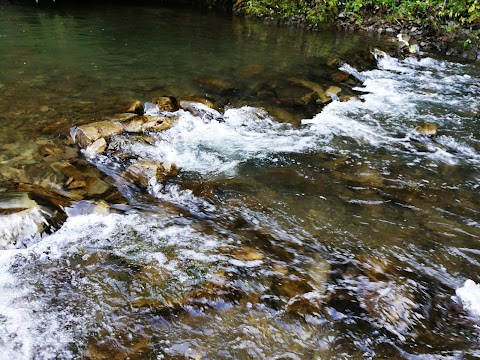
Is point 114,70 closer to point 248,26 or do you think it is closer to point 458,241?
point 458,241

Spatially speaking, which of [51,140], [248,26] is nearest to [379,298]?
[51,140]

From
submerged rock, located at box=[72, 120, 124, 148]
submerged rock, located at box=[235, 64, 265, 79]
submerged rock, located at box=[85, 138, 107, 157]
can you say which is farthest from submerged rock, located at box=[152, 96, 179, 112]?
submerged rock, located at box=[235, 64, 265, 79]

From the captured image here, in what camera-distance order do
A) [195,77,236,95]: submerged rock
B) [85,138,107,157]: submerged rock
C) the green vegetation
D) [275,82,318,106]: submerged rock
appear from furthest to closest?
the green vegetation < [195,77,236,95]: submerged rock < [275,82,318,106]: submerged rock < [85,138,107,157]: submerged rock

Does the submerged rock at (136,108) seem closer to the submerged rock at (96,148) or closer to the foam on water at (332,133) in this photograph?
the foam on water at (332,133)

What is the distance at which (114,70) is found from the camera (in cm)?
804

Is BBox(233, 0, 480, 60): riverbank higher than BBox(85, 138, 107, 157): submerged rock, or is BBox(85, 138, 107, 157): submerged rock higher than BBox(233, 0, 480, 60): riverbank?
BBox(233, 0, 480, 60): riverbank

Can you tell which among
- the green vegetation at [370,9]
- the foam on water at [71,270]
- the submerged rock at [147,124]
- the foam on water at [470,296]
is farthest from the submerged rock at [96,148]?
the green vegetation at [370,9]

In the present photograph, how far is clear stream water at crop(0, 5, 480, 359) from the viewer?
8.87ft

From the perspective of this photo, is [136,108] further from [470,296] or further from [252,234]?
[470,296]

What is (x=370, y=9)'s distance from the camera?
1512 centimetres

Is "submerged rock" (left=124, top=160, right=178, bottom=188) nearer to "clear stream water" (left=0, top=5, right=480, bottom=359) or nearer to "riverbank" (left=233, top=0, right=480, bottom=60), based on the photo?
"clear stream water" (left=0, top=5, right=480, bottom=359)

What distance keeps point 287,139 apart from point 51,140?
337cm

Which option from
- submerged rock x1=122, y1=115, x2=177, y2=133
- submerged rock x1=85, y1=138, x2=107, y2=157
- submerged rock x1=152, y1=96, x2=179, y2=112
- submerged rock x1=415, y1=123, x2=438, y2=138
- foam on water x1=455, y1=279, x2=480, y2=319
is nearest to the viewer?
foam on water x1=455, y1=279, x2=480, y2=319

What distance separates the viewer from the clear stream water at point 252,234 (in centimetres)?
271
